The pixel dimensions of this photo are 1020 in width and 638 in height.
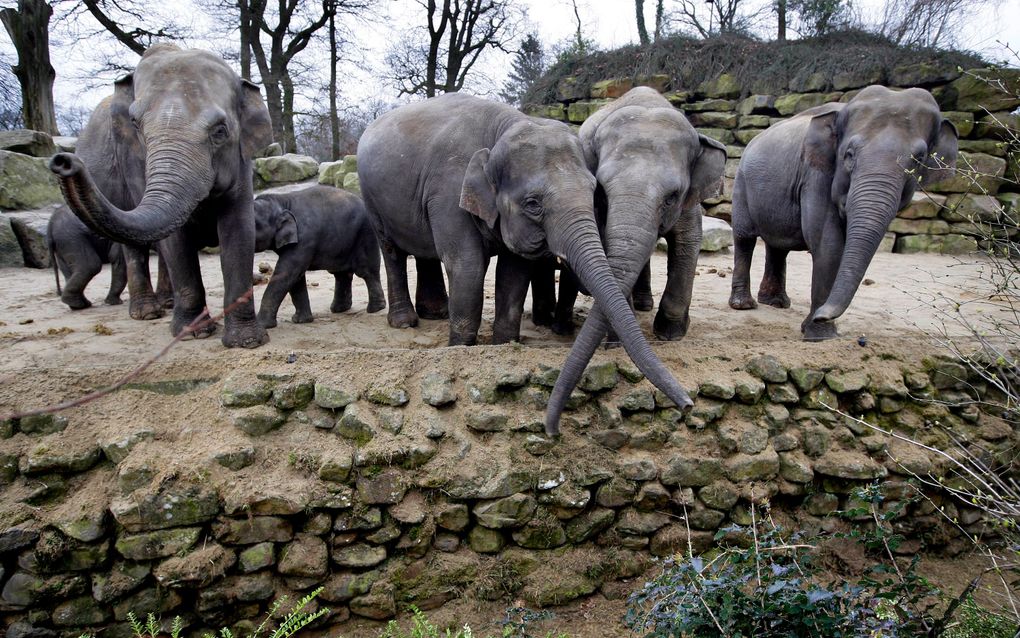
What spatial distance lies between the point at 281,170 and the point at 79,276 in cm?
925

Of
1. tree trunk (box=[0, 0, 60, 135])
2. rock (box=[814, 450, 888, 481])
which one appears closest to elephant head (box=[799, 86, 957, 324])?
rock (box=[814, 450, 888, 481])

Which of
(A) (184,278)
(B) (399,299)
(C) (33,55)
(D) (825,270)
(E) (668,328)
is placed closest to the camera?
(A) (184,278)

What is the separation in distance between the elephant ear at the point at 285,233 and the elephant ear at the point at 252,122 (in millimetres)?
831

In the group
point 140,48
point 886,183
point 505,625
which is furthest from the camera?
point 140,48

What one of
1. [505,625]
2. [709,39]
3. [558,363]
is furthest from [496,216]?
[709,39]

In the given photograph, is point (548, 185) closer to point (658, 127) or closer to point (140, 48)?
point (658, 127)

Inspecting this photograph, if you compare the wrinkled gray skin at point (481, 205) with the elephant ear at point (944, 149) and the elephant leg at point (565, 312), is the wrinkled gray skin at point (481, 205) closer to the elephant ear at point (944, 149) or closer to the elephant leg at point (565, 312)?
the elephant leg at point (565, 312)

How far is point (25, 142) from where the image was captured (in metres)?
13.5

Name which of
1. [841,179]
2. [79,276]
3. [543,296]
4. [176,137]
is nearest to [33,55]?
[79,276]

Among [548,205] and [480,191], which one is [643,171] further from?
[480,191]

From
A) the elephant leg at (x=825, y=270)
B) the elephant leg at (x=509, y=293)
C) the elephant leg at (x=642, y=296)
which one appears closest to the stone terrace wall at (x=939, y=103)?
the elephant leg at (x=825, y=270)

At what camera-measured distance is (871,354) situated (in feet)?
17.8

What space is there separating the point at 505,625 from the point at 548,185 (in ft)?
8.67

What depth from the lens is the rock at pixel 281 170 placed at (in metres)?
15.1
